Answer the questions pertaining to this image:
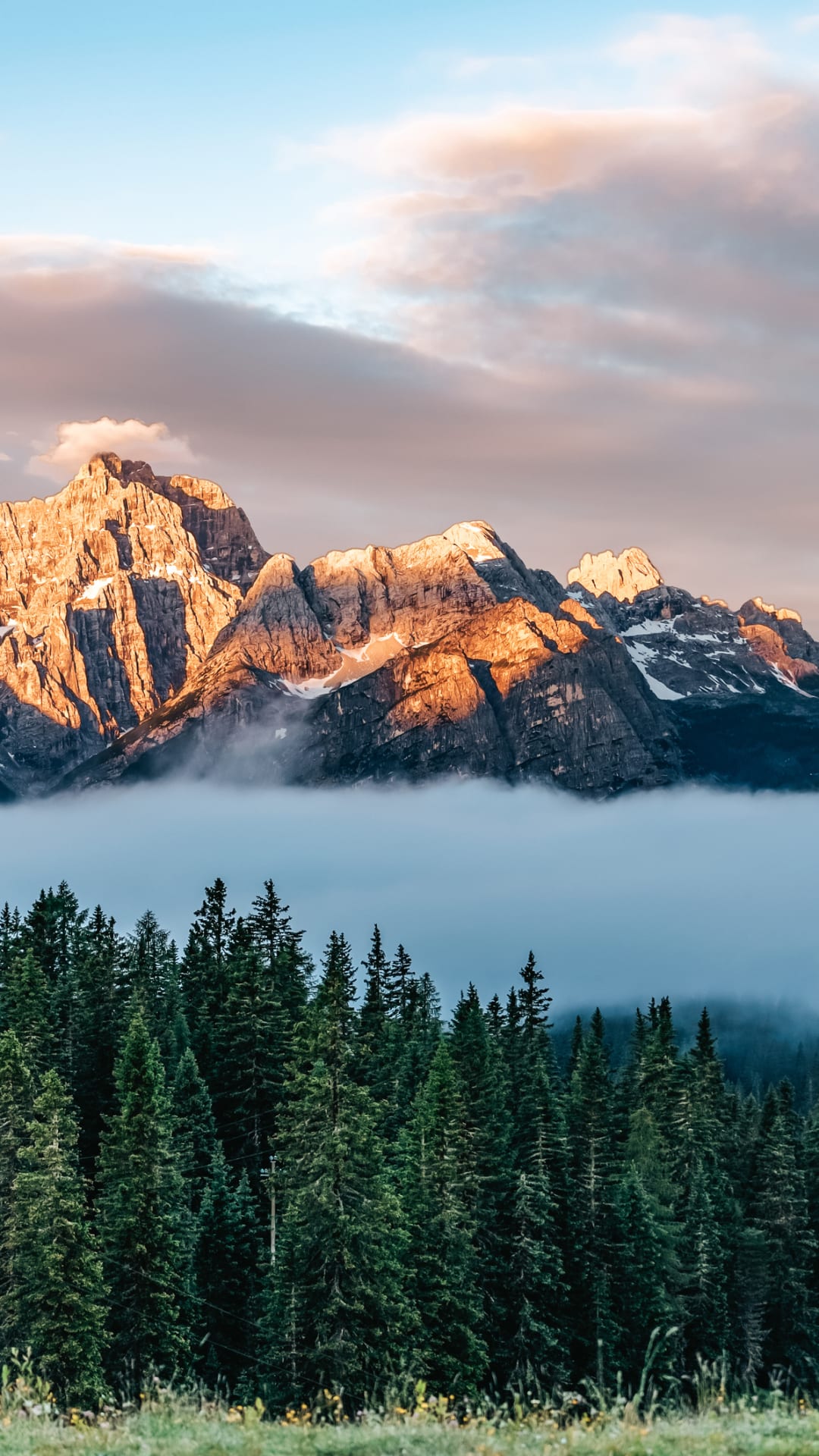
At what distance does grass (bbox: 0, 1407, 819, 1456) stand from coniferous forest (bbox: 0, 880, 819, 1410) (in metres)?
4.87

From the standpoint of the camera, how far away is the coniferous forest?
43.9 m

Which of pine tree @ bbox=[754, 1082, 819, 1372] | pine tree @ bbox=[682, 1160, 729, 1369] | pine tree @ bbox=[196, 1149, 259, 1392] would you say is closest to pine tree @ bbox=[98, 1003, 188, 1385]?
pine tree @ bbox=[196, 1149, 259, 1392]

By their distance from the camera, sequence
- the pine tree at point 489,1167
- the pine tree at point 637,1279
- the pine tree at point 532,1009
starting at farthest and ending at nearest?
the pine tree at point 532,1009 → the pine tree at point 637,1279 → the pine tree at point 489,1167

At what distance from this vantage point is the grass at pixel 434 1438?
14.4m

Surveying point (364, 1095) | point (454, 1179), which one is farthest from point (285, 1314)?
point (454, 1179)

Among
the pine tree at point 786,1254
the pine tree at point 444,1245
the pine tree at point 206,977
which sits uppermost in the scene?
the pine tree at point 206,977

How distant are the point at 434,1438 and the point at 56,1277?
29930 millimetres

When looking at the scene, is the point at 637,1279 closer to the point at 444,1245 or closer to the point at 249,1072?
the point at 444,1245

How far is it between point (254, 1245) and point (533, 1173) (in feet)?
40.0

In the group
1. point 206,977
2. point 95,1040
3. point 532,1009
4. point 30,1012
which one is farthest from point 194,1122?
point 532,1009

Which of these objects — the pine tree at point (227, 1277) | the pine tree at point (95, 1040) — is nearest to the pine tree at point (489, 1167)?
the pine tree at point (227, 1277)

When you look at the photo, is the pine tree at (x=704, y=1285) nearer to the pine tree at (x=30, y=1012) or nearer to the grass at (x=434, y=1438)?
the pine tree at (x=30, y=1012)

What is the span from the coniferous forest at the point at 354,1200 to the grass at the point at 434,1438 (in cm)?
487

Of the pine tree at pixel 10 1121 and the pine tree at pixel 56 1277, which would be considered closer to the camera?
the pine tree at pixel 56 1277
